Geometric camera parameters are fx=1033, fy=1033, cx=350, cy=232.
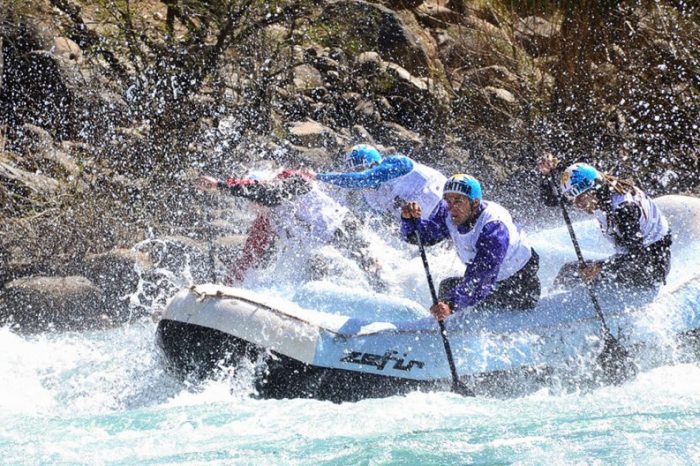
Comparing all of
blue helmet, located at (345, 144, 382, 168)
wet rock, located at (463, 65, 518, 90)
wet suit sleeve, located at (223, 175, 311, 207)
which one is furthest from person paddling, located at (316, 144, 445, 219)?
wet rock, located at (463, 65, 518, 90)

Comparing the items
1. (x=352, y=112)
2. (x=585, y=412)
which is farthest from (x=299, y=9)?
(x=585, y=412)

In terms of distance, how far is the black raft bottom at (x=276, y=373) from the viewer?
23.9ft

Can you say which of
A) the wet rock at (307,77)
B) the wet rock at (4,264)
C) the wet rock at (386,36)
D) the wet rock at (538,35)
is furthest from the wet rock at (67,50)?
the wet rock at (538,35)

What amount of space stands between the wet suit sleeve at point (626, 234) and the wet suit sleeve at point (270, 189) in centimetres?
318

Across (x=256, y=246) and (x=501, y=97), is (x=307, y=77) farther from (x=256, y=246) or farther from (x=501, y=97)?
(x=256, y=246)

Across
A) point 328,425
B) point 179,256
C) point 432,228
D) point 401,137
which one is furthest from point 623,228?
point 401,137

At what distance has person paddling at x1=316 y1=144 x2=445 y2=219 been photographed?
9594mm

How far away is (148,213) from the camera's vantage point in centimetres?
1286

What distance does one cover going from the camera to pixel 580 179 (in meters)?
7.80

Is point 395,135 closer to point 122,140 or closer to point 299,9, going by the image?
point 299,9

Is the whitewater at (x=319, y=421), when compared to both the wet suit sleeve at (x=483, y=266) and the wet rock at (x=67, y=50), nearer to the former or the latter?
the wet suit sleeve at (x=483, y=266)

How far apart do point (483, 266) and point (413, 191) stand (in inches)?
99.3

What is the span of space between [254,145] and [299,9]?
211 centimetres

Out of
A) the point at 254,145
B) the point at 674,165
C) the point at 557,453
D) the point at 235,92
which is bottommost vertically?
the point at 557,453
